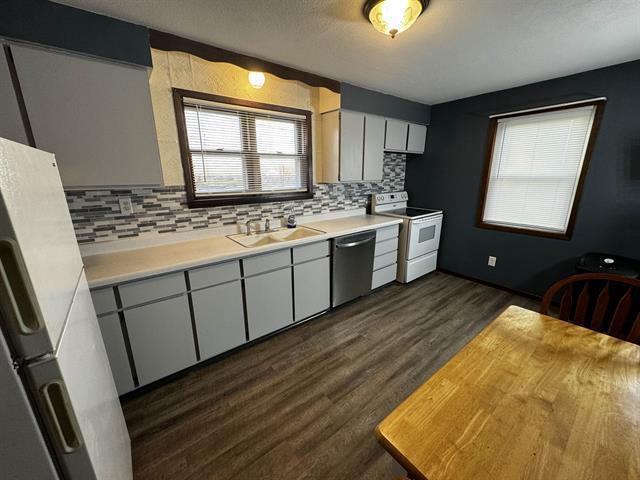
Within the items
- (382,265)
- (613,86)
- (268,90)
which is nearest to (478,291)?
(382,265)

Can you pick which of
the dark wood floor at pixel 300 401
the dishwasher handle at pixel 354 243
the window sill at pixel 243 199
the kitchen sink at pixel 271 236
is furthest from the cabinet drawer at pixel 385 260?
the window sill at pixel 243 199

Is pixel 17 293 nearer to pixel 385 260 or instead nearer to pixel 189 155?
pixel 189 155

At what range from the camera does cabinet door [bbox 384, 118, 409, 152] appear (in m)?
3.14

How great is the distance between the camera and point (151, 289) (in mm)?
1585

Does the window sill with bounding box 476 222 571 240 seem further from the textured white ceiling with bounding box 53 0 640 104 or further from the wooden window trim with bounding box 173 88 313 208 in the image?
the wooden window trim with bounding box 173 88 313 208

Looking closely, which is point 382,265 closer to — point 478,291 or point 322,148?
point 478,291

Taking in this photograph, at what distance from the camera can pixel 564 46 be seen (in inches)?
72.8

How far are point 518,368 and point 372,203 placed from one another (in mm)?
2755

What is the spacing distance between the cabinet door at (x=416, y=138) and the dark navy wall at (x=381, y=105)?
79mm

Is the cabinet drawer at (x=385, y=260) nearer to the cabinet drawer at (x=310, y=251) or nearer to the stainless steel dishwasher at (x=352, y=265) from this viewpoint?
the stainless steel dishwasher at (x=352, y=265)

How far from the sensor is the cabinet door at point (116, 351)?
1472 mm

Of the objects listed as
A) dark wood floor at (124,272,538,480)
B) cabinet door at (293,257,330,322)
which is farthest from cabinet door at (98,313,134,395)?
cabinet door at (293,257,330,322)

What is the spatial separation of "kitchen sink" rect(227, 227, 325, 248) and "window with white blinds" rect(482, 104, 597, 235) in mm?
2334

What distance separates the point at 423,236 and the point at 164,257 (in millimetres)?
2912
